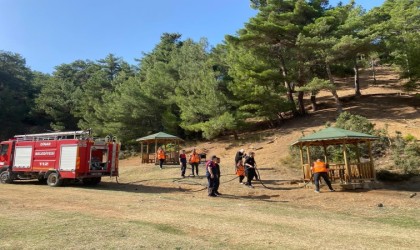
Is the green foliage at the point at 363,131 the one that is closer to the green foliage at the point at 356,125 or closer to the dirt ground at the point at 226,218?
the green foliage at the point at 356,125

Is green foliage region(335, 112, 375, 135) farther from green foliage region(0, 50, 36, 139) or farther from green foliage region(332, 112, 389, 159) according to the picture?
green foliage region(0, 50, 36, 139)

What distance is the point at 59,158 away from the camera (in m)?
18.2

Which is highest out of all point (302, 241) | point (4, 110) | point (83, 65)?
point (83, 65)

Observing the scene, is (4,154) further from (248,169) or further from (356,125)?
(356,125)

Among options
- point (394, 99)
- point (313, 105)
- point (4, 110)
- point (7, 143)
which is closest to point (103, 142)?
point (7, 143)

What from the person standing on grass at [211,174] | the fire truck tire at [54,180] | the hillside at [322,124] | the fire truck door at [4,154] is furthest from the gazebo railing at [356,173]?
the fire truck door at [4,154]

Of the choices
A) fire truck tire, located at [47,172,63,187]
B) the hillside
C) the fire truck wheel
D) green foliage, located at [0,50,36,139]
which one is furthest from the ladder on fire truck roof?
green foliage, located at [0,50,36,139]

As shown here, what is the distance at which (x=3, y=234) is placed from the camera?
684cm

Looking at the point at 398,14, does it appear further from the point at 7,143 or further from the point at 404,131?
the point at 7,143

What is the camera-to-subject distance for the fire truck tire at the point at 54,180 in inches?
715

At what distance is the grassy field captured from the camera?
21.7ft

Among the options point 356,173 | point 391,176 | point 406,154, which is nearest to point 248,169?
point 356,173

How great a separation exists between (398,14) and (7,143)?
44.2 meters

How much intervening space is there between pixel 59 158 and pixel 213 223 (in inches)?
489
